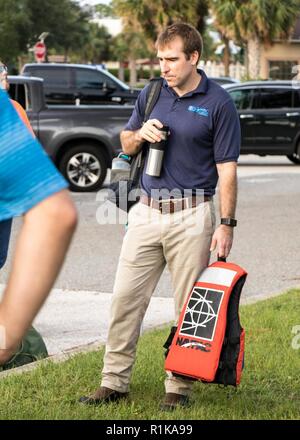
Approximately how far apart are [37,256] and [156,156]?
333cm

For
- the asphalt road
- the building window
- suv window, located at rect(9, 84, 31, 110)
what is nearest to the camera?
the asphalt road

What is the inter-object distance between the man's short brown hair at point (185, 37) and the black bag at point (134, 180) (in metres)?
0.23

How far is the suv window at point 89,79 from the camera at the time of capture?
24.1 metres

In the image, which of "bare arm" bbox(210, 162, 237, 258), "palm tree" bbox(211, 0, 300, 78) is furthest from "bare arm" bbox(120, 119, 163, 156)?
"palm tree" bbox(211, 0, 300, 78)

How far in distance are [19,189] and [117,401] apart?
3.51 m

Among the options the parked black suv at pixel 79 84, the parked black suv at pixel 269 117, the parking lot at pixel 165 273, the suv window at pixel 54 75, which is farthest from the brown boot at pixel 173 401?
the suv window at pixel 54 75

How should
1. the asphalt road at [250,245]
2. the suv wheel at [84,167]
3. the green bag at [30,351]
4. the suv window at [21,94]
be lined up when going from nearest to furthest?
the green bag at [30,351], the asphalt road at [250,245], the suv wheel at [84,167], the suv window at [21,94]

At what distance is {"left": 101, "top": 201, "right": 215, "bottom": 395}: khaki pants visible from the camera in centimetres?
493

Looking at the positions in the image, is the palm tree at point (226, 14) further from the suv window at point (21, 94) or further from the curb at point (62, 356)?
the curb at point (62, 356)

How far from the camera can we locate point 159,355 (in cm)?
585

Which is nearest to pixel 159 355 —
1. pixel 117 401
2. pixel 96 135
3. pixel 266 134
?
pixel 117 401

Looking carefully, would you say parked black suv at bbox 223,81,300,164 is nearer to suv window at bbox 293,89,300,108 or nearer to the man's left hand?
suv window at bbox 293,89,300,108

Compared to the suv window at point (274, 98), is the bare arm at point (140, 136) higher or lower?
higher

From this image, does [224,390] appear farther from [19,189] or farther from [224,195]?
[19,189]
